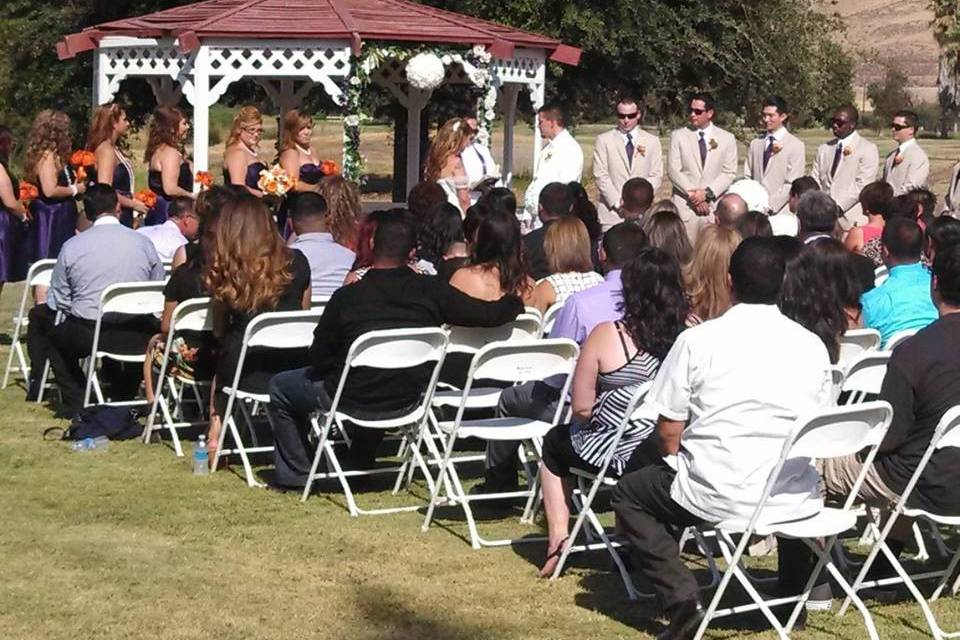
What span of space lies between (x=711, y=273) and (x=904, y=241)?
1547 mm

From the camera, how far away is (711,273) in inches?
282

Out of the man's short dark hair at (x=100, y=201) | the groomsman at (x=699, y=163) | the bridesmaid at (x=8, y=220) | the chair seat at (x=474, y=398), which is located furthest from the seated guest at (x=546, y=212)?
the bridesmaid at (x=8, y=220)

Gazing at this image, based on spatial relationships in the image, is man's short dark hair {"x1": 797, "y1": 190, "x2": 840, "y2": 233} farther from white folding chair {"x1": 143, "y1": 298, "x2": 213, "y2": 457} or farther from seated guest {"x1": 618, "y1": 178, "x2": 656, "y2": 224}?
white folding chair {"x1": 143, "y1": 298, "x2": 213, "y2": 457}

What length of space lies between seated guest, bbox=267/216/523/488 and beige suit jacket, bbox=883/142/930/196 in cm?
645

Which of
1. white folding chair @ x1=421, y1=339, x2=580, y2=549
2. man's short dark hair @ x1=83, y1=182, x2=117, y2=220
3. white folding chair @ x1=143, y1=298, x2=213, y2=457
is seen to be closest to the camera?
white folding chair @ x1=421, y1=339, x2=580, y2=549

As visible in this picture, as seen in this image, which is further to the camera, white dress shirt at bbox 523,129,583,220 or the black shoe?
white dress shirt at bbox 523,129,583,220

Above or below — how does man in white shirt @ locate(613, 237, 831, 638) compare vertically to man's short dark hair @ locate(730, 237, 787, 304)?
below

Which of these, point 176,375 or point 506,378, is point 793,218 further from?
point 176,375

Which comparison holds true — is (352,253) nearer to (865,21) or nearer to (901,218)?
(901,218)

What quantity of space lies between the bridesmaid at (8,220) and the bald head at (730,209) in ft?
19.0

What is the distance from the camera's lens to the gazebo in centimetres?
1519

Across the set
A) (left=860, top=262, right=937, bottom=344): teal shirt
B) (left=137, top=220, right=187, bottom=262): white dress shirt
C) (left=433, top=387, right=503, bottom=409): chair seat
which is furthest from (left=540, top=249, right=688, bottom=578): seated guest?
(left=137, top=220, right=187, bottom=262): white dress shirt

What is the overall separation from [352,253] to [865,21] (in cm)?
14521

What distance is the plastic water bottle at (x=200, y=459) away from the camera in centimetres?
847
